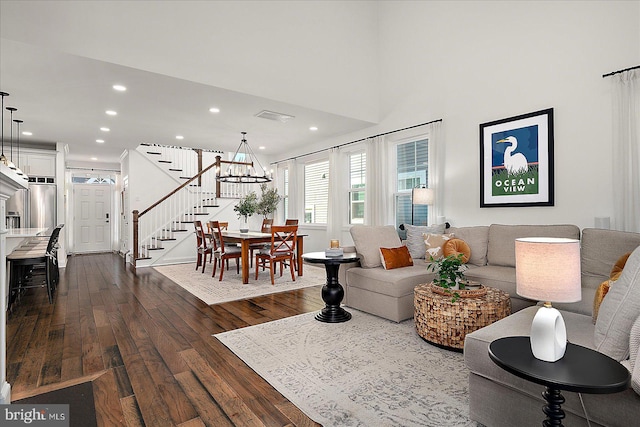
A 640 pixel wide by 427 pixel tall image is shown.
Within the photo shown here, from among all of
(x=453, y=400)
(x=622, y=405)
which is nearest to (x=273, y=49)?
(x=453, y=400)

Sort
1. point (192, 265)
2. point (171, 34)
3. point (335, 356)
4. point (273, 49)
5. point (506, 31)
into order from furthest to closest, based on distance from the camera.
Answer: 1. point (192, 265)
2. point (273, 49)
3. point (506, 31)
4. point (171, 34)
5. point (335, 356)

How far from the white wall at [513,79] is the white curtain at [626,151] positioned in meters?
0.12

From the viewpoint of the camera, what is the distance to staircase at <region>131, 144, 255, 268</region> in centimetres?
750

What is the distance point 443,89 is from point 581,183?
2382 millimetres

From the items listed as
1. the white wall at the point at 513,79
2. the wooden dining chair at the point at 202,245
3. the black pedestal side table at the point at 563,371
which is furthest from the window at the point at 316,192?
the black pedestal side table at the point at 563,371

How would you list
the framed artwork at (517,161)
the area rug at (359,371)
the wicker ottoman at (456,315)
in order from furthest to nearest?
1. the framed artwork at (517,161)
2. the wicker ottoman at (456,315)
3. the area rug at (359,371)

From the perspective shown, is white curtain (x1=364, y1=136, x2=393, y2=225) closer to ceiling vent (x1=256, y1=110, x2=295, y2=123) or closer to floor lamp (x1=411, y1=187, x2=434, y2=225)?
floor lamp (x1=411, y1=187, x2=434, y2=225)

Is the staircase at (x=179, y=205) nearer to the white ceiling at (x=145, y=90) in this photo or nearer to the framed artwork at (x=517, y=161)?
the white ceiling at (x=145, y=90)

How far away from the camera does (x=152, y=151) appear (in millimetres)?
8492

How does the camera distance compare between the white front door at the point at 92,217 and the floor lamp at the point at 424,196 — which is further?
the white front door at the point at 92,217

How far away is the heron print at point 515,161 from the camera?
13.9 ft

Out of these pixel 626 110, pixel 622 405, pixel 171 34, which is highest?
pixel 171 34

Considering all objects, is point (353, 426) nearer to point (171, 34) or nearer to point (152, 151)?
point (171, 34)

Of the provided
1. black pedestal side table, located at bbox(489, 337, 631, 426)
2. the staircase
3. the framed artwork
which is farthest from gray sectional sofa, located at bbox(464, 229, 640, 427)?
the staircase
